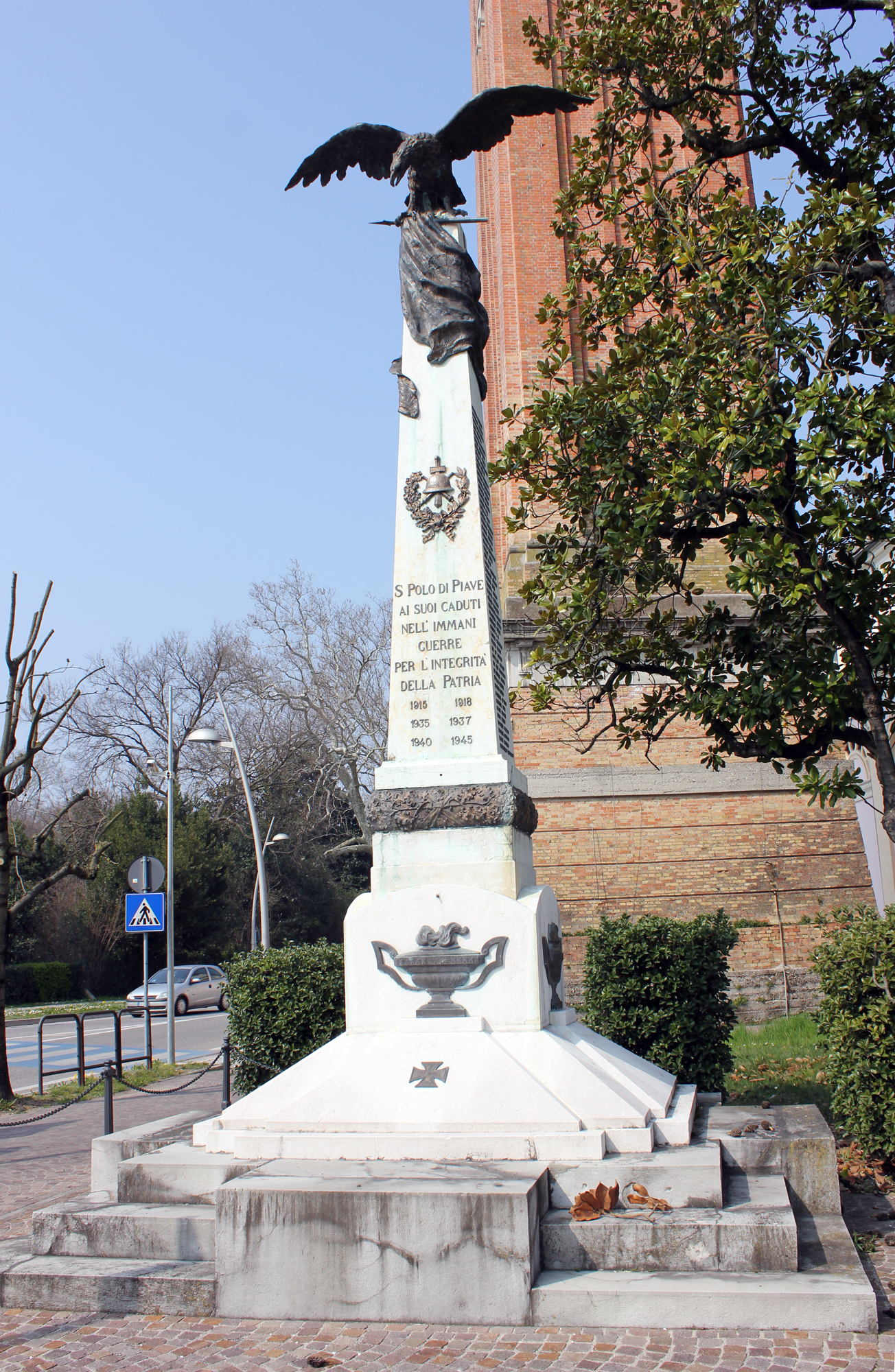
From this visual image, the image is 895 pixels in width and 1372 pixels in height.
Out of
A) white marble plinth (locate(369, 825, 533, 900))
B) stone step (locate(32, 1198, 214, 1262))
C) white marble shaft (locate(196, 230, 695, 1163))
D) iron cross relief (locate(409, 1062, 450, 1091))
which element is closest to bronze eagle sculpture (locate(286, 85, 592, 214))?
white marble shaft (locate(196, 230, 695, 1163))

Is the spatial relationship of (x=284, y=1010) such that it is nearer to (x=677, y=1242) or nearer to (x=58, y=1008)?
(x=677, y=1242)

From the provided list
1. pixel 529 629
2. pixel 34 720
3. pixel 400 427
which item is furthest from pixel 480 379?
pixel 34 720

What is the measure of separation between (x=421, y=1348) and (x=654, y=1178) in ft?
4.73

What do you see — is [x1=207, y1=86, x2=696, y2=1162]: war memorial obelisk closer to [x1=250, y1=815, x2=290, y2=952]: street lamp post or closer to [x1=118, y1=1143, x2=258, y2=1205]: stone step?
[x1=118, y1=1143, x2=258, y2=1205]: stone step


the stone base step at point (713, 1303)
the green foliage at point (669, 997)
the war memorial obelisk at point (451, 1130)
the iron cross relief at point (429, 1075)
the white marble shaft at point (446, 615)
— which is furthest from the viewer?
the green foliage at point (669, 997)

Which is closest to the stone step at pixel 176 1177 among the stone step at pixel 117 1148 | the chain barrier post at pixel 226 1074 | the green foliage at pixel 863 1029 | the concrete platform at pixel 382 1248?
the stone step at pixel 117 1148

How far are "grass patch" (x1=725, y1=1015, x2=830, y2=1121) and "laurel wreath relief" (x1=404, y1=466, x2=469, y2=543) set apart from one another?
4.73 metres

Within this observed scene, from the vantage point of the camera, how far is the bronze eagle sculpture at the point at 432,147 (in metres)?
8.07

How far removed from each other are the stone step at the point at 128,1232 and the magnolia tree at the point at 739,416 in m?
4.99

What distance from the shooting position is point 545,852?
15867 millimetres

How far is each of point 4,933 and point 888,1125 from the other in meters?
10.9

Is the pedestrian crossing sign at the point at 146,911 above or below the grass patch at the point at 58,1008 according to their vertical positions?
above

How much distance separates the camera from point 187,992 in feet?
95.5

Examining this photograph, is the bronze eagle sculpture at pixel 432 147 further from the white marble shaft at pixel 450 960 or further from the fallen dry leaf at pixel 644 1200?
the fallen dry leaf at pixel 644 1200
